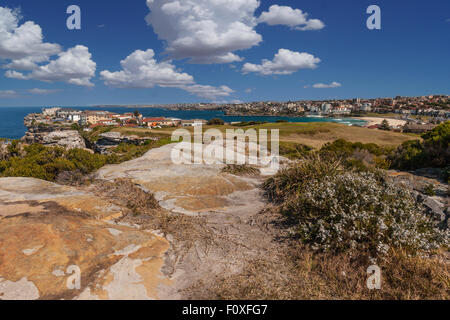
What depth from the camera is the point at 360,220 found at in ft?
15.2

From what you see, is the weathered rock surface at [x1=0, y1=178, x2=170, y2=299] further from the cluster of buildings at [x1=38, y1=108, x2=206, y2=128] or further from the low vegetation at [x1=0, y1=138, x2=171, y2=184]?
the cluster of buildings at [x1=38, y1=108, x2=206, y2=128]

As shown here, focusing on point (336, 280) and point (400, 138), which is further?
point (400, 138)

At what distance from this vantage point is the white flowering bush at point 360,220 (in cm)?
427

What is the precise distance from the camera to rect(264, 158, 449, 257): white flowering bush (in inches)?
168

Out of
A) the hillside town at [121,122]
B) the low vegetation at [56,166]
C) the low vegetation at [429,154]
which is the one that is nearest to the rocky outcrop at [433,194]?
the low vegetation at [429,154]

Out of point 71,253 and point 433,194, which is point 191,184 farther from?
point 433,194

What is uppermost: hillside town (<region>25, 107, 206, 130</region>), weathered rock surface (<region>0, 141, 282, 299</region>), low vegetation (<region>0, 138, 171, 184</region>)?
hillside town (<region>25, 107, 206, 130</region>)

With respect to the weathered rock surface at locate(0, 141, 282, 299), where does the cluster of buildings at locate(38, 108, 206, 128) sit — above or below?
above

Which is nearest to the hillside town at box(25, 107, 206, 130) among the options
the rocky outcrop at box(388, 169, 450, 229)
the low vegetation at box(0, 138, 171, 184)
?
the low vegetation at box(0, 138, 171, 184)

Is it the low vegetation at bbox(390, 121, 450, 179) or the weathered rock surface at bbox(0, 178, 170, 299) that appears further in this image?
the low vegetation at bbox(390, 121, 450, 179)

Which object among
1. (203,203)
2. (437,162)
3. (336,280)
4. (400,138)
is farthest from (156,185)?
(400,138)
